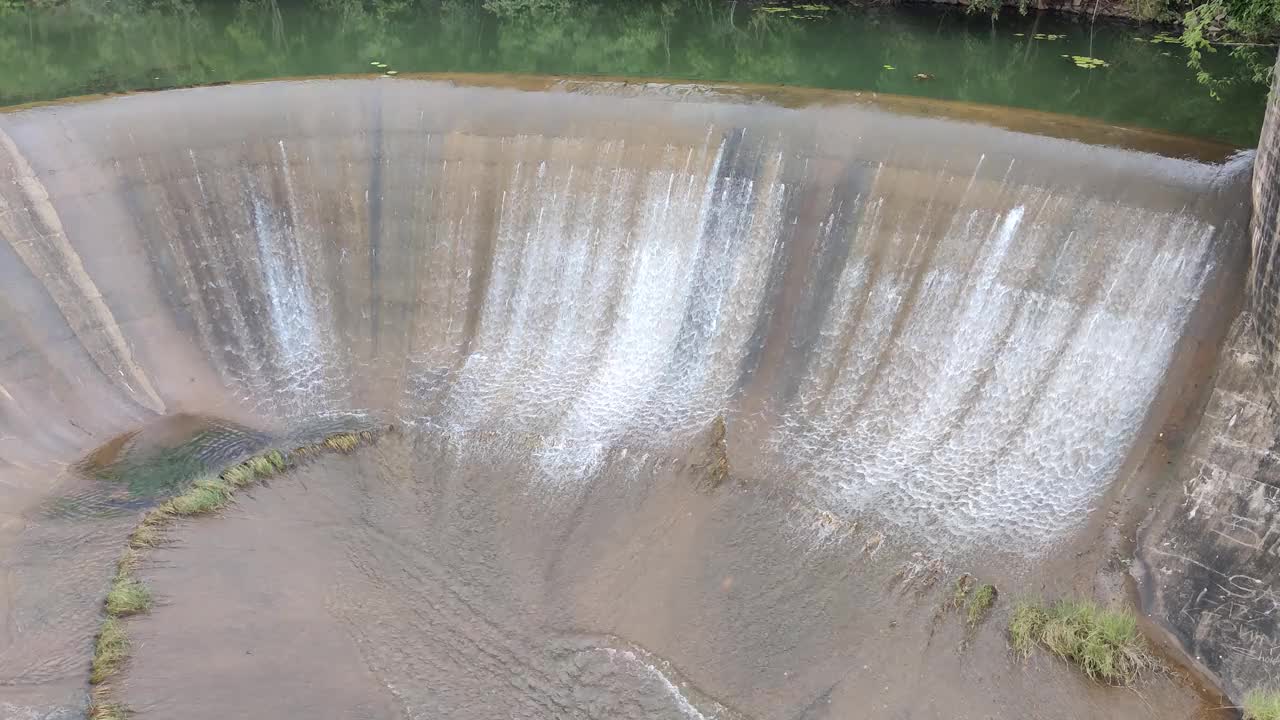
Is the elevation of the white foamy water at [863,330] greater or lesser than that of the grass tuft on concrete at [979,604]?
greater

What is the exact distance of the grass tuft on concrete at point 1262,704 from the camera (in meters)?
6.76

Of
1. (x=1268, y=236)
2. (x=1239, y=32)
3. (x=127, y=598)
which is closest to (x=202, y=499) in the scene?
(x=127, y=598)

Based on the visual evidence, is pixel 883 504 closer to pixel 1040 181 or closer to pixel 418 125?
pixel 1040 181

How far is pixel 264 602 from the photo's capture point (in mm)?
7930

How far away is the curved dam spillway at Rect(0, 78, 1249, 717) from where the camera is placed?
25.2ft

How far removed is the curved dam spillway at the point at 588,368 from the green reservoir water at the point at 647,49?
17.4ft

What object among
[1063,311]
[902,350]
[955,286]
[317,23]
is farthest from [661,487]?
[317,23]

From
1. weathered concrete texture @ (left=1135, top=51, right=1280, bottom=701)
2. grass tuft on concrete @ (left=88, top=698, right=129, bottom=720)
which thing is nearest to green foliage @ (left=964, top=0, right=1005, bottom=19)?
weathered concrete texture @ (left=1135, top=51, right=1280, bottom=701)

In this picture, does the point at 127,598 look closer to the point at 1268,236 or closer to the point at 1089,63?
the point at 1268,236

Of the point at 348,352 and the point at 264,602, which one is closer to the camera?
the point at 264,602

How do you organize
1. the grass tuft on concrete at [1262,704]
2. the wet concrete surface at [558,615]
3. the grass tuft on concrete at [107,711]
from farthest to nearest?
the wet concrete surface at [558,615] < the grass tuft on concrete at [107,711] < the grass tuft on concrete at [1262,704]

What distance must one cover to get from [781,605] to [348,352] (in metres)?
5.39

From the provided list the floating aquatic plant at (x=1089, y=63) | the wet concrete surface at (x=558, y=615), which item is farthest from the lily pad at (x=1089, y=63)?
the wet concrete surface at (x=558, y=615)

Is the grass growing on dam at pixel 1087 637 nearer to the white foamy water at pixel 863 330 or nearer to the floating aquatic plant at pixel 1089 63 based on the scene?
the white foamy water at pixel 863 330
